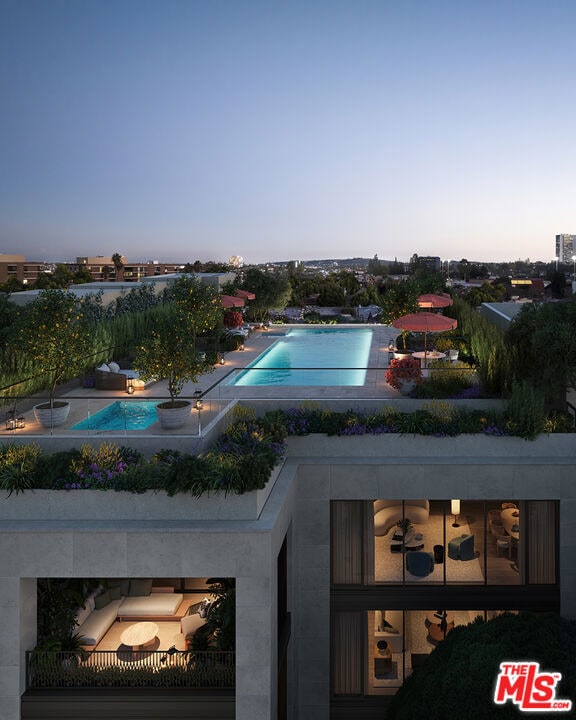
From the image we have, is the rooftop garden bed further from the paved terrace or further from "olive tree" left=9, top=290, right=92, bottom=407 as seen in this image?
"olive tree" left=9, top=290, right=92, bottom=407

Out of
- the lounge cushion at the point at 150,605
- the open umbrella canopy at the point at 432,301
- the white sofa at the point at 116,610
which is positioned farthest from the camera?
the open umbrella canopy at the point at 432,301

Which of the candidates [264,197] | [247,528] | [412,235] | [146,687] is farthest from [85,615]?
[412,235]

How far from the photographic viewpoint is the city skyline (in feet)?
87.3

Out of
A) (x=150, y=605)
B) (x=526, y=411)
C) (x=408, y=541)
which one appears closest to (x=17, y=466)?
(x=150, y=605)

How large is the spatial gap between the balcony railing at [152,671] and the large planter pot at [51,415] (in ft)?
11.9

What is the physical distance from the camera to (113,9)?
85.7 ft

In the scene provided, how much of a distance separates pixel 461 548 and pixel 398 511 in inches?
61.0

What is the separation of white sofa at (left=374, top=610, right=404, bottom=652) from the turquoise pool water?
628 centimetres

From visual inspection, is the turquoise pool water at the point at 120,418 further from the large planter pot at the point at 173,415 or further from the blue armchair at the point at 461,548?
the blue armchair at the point at 461,548

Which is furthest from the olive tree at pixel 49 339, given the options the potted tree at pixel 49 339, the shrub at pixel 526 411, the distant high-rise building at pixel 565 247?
the distant high-rise building at pixel 565 247

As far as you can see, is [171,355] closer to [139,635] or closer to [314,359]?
[139,635]

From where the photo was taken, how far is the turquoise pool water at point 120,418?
35.0 feet

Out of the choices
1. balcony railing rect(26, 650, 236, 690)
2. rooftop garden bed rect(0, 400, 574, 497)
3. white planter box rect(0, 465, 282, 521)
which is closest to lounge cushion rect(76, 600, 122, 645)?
balcony railing rect(26, 650, 236, 690)

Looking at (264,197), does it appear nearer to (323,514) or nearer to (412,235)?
(323,514)
